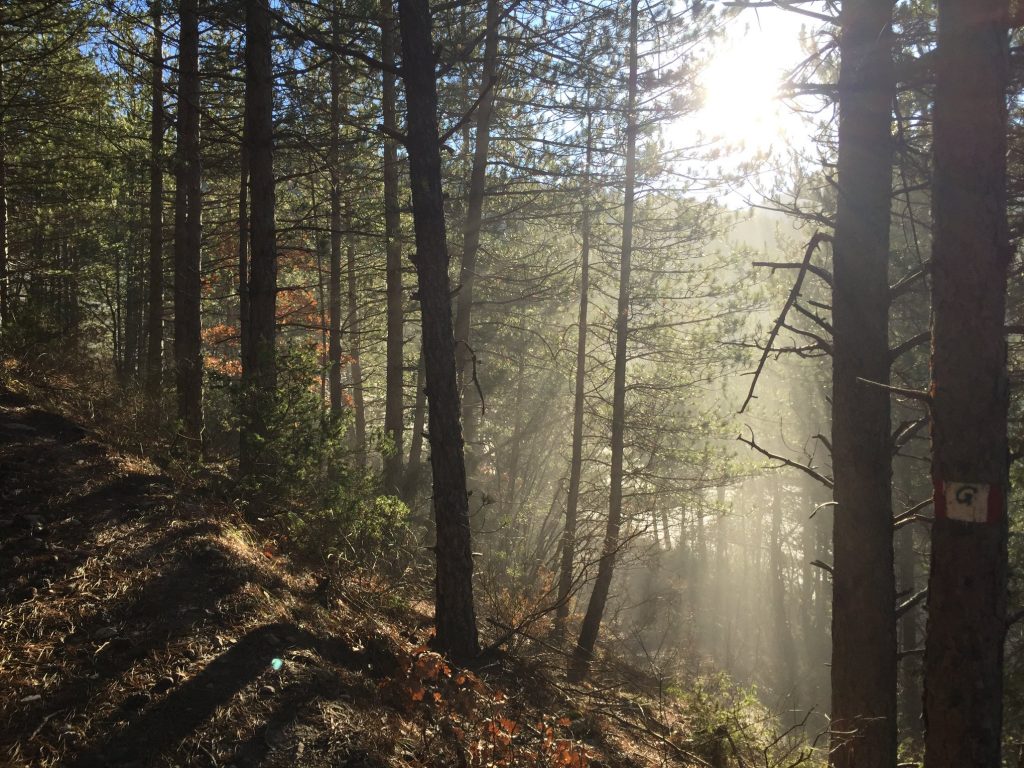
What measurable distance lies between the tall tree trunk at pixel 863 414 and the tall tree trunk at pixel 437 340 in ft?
9.43

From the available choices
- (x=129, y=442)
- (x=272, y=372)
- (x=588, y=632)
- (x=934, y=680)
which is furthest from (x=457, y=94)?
(x=934, y=680)

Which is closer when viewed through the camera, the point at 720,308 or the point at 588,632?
the point at 588,632

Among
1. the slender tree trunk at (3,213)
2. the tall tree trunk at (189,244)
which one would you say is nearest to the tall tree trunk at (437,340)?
the tall tree trunk at (189,244)

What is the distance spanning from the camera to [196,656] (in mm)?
3781

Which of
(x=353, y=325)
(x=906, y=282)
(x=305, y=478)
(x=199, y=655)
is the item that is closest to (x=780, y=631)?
(x=353, y=325)

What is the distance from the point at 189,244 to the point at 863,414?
998 cm

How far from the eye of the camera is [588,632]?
Answer: 11281 mm

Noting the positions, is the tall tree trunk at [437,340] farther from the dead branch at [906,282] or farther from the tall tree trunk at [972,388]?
the dead branch at [906,282]

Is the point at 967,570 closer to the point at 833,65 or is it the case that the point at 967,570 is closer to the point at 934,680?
the point at 934,680

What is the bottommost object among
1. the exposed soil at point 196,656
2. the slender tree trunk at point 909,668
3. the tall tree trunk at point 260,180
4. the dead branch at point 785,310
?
the slender tree trunk at point 909,668

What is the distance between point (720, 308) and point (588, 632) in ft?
21.7

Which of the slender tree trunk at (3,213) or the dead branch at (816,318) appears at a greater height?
the slender tree trunk at (3,213)

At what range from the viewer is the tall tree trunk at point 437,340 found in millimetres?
5297

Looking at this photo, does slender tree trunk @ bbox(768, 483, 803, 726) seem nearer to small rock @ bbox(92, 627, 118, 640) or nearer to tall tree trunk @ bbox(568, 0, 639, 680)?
tall tree trunk @ bbox(568, 0, 639, 680)
